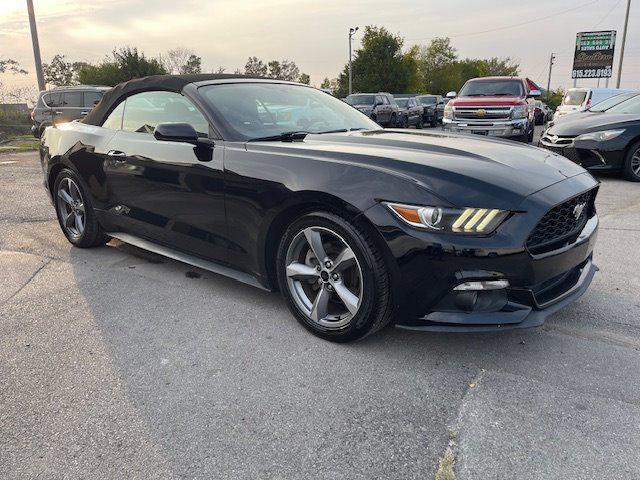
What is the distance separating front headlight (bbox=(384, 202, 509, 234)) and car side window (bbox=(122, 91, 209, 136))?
168cm

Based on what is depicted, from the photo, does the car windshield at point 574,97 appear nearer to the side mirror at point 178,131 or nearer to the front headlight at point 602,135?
the front headlight at point 602,135

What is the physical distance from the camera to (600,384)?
2461 mm

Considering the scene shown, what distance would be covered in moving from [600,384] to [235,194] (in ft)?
7.23

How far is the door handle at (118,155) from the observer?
3.90 m

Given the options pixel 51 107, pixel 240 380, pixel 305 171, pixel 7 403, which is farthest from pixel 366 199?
pixel 51 107

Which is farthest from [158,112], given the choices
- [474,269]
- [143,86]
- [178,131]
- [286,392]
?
[474,269]

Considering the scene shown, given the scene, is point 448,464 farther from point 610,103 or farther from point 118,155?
point 610,103

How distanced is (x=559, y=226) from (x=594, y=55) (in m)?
46.7

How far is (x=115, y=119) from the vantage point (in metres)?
4.19

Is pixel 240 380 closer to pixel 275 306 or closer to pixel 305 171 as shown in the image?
pixel 275 306

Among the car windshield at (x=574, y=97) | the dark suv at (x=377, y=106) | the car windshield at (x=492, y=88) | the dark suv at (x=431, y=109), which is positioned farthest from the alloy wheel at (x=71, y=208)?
the dark suv at (x=431, y=109)

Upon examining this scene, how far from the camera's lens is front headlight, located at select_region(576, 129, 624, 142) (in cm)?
786

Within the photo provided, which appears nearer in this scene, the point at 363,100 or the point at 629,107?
the point at 629,107

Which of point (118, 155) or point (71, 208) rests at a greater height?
point (118, 155)
